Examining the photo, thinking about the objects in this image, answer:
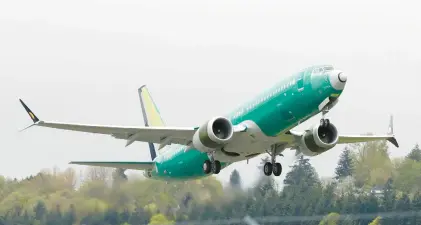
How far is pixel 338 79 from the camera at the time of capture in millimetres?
45219

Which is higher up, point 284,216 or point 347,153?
point 347,153

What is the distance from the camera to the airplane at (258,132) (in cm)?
4584

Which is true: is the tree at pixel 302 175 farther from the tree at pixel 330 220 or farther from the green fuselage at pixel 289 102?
the green fuselage at pixel 289 102

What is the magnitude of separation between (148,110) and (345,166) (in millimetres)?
20867

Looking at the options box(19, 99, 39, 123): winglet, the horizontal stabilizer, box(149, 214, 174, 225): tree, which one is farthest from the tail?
box(19, 99, 39, 123): winglet

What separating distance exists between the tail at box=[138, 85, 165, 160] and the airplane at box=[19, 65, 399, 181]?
6846 mm

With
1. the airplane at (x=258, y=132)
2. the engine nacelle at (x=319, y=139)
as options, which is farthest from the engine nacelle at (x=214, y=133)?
the engine nacelle at (x=319, y=139)

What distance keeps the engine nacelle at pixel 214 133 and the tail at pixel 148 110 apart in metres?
14.0

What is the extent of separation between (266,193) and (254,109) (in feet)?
47.3

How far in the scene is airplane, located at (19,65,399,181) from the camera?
45.8 metres

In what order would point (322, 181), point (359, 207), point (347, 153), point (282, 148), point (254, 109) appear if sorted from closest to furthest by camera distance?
point (254, 109) → point (282, 148) → point (359, 207) → point (322, 181) → point (347, 153)

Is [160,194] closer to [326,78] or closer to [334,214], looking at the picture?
[334,214]

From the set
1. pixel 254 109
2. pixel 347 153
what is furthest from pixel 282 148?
pixel 347 153

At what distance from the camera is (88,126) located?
162 feet
